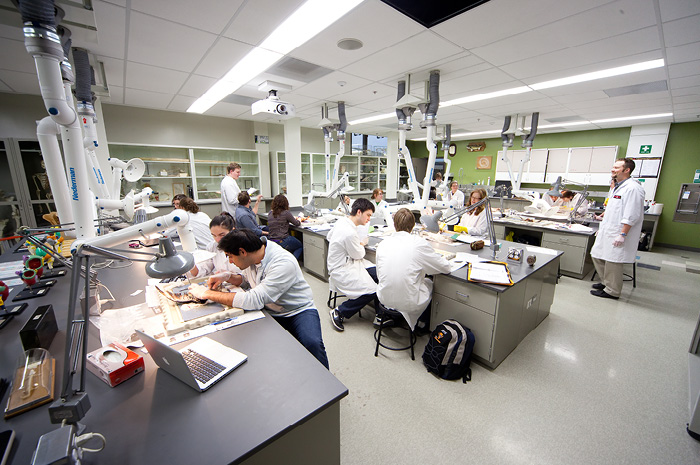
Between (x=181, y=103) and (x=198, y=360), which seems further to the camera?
(x=181, y=103)

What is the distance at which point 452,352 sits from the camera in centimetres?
195

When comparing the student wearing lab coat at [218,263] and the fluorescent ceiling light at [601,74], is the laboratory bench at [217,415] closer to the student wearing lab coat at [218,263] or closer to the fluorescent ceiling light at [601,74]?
the student wearing lab coat at [218,263]

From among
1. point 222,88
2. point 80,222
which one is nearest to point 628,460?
point 80,222

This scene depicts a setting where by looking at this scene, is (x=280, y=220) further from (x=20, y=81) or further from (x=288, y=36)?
(x=20, y=81)

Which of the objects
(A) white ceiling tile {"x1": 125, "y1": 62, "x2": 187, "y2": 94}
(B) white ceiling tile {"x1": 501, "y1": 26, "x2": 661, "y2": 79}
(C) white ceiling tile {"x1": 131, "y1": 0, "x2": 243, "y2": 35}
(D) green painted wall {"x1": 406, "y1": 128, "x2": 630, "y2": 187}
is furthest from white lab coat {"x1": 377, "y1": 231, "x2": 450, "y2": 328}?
(D) green painted wall {"x1": 406, "y1": 128, "x2": 630, "y2": 187}

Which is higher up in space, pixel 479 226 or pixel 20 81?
pixel 20 81

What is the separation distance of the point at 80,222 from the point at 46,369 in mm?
648

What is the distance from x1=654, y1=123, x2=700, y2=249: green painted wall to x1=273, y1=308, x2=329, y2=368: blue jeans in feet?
26.7

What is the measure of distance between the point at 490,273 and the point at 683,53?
2.70 meters

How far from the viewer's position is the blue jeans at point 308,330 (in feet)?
5.26

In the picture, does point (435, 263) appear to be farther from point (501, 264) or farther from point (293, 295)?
point (293, 295)

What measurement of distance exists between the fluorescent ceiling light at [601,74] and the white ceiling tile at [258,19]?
3212 millimetres

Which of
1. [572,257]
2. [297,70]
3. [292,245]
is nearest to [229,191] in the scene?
[292,245]

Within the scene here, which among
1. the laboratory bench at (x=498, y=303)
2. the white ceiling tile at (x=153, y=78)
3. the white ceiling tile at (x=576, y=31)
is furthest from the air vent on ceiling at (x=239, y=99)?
the laboratory bench at (x=498, y=303)
